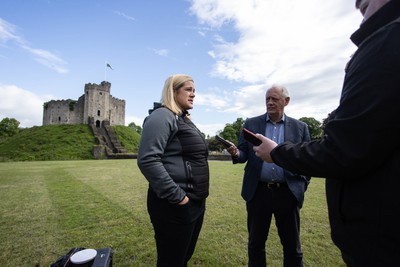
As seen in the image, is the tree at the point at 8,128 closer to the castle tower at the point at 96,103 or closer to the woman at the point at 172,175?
the castle tower at the point at 96,103

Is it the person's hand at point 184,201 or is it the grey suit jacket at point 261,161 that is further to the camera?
the grey suit jacket at point 261,161

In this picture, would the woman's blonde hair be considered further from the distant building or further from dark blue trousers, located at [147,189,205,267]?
the distant building

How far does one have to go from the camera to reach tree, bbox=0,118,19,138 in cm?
6978

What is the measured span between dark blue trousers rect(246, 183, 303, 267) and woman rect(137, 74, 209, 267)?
110 cm

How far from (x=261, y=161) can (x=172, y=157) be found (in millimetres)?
1547

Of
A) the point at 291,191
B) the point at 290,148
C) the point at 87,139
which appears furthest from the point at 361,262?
the point at 87,139

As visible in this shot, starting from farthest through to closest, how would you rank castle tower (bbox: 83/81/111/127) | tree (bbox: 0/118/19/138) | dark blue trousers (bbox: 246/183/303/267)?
tree (bbox: 0/118/19/138) < castle tower (bbox: 83/81/111/127) < dark blue trousers (bbox: 246/183/303/267)

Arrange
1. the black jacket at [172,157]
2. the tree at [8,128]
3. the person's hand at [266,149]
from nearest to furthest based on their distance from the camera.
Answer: the person's hand at [266,149]
the black jacket at [172,157]
the tree at [8,128]

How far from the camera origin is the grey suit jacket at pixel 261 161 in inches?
132

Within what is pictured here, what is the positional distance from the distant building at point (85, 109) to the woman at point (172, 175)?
61.1 m

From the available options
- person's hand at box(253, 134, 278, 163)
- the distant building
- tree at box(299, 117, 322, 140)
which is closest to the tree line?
tree at box(299, 117, 322, 140)

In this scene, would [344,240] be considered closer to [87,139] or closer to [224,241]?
[224,241]

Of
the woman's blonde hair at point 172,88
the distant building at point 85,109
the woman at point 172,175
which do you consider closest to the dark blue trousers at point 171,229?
the woman at point 172,175

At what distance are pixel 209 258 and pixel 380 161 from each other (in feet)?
11.6
